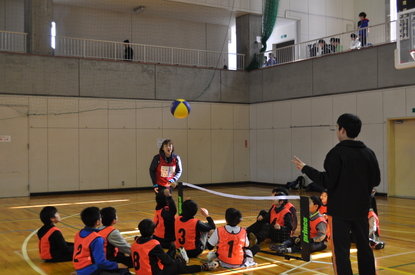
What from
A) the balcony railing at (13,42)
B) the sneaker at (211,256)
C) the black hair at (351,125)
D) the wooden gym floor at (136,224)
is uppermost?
the balcony railing at (13,42)

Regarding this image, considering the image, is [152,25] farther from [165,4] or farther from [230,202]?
[230,202]

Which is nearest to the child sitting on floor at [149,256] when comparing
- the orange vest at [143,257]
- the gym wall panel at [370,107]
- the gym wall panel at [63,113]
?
the orange vest at [143,257]

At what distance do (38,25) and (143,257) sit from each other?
1479 cm

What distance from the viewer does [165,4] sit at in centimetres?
2147

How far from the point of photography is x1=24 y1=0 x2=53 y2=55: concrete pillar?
58.9ft

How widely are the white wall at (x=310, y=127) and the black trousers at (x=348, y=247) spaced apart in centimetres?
1235

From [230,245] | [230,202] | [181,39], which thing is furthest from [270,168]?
[230,245]

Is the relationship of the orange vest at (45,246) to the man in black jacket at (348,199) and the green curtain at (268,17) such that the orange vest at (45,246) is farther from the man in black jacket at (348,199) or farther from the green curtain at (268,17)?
the green curtain at (268,17)

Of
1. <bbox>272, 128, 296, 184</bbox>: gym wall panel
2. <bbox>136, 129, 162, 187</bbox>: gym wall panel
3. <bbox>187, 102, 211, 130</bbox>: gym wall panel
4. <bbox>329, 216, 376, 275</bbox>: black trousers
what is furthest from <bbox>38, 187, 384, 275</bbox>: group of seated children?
<bbox>187, 102, 211, 130</bbox>: gym wall panel

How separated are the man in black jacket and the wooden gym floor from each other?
1.89 meters

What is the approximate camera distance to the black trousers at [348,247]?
4555mm

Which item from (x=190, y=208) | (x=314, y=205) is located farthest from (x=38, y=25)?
(x=314, y=205)

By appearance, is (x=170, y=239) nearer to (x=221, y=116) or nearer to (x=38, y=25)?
(x=38, y=25)

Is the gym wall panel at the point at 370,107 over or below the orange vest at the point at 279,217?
over
